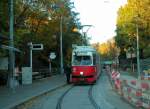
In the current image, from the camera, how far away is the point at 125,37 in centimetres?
8956

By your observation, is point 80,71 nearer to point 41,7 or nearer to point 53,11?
point 41,7

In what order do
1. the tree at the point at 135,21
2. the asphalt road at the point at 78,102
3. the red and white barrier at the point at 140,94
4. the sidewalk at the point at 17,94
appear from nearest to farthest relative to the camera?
the red and white barrier at the point at 140,94 < the asphalt road at the point at 78,102 < the sidewalk at the point at 17,94 < the tree at the point at 135,21

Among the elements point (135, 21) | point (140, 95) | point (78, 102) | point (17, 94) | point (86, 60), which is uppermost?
point (135, 21)

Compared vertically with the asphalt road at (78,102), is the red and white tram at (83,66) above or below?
above

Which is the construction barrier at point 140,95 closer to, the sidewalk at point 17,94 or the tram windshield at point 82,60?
the sidewalk at point 17,94

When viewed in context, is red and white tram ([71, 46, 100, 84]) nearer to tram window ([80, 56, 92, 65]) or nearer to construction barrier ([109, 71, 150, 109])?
tram window ([80, 56, 92, 65])

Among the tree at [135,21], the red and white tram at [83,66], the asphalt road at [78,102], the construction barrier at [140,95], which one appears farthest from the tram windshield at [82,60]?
the tree at [135,21]

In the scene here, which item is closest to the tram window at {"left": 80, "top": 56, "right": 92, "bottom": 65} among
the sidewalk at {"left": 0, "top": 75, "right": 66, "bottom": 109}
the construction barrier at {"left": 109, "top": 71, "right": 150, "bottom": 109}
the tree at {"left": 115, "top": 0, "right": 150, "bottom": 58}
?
the sidewalk at {"left": 0, "top": 75, "right": 66, "bottom": 109}

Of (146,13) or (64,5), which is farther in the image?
(146,13)

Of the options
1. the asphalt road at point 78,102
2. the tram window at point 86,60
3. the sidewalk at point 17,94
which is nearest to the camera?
the asphalt road at point 78,102

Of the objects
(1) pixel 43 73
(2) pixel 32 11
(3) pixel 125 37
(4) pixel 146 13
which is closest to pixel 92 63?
(2) pixel 32 11

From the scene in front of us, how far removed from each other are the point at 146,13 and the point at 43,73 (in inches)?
831

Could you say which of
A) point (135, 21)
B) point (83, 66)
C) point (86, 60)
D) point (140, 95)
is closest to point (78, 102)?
point (140, 95)

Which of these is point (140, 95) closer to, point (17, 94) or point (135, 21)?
point (17, 94)
